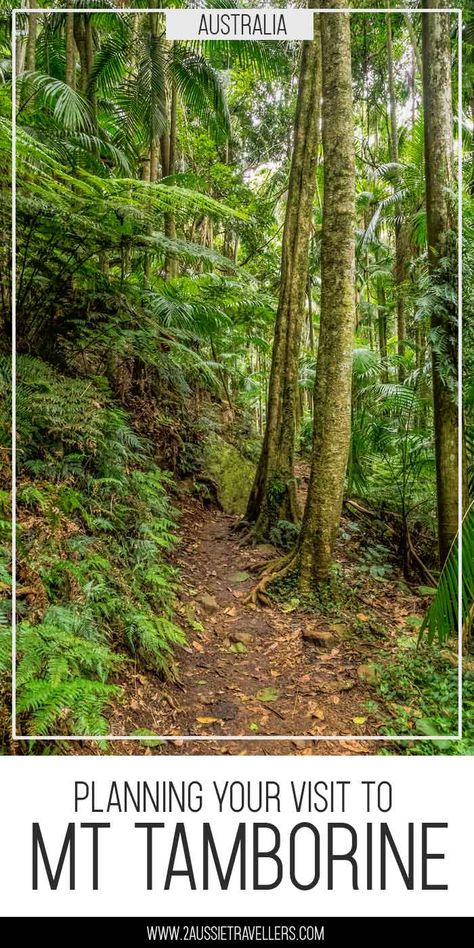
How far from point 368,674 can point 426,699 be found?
1.18ft

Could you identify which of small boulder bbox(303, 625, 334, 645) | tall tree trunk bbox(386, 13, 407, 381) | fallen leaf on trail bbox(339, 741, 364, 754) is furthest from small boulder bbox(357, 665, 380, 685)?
tall tree trunk bbox(386, 13, 407, 381)

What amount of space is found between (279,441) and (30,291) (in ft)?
8.86

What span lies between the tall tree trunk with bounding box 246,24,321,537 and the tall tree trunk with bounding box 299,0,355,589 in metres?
1.03

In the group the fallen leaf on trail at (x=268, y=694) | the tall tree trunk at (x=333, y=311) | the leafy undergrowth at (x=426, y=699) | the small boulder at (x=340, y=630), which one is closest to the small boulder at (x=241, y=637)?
the fallen leaf on trail at (x=268, y=694)

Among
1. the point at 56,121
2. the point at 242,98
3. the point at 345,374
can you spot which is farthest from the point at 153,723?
the point at 242,98

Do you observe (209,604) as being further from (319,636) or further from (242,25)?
(242,25)

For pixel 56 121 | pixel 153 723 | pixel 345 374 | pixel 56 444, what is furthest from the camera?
pixel 56 121

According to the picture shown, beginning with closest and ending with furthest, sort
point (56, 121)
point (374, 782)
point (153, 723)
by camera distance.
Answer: point (374, 782)
point (153, 723)
point (56, 121)

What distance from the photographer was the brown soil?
2525 mm

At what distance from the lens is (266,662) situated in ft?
10.8

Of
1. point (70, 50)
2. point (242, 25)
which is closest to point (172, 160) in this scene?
point (70, 50)

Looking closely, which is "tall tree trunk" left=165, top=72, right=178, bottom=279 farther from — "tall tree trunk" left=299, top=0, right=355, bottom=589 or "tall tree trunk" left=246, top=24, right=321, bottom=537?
"tall tree trunk" left=299, top=0, right=355, bottom=589
